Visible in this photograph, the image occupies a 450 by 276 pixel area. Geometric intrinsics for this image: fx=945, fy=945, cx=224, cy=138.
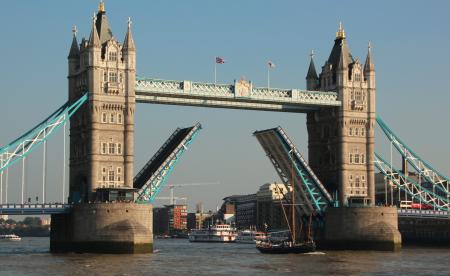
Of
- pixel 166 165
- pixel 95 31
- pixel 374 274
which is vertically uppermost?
pixel 95 31

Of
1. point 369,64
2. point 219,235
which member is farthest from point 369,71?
point 219,235

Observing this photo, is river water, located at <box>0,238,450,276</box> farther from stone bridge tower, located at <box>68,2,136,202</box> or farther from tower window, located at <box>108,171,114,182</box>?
stone bridge tower, located at <box>68,2,136,202</box>

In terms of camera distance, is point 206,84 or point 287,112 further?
point 287,112

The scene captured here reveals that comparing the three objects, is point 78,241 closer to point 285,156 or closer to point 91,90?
point 91,90

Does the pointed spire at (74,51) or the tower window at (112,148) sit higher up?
the pointed spire at (74,51)

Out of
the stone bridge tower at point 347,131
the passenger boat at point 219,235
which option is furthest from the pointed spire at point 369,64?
the passenger boat at point 219,235

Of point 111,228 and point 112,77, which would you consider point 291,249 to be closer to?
point 111,228

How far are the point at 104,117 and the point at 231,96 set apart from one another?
641 inches

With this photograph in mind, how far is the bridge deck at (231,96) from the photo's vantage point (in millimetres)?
109750

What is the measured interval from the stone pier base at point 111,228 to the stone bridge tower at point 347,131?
30.4 m

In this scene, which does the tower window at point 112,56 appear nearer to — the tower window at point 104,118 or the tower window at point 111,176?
the tower window at point 104,118

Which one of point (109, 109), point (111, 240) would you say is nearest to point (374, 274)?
point (111, 240)

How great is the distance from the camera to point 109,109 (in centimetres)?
10694

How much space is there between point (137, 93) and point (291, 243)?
25317 mm
